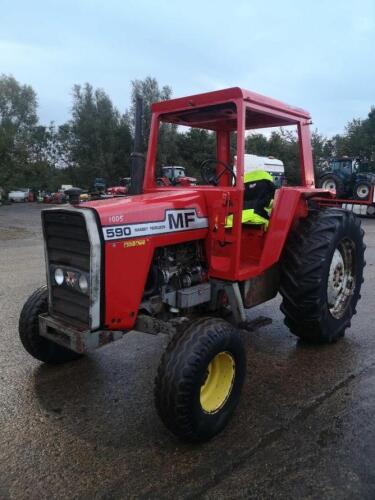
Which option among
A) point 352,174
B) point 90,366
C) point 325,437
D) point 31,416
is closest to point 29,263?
point 90,366

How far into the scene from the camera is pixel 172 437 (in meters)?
2.72

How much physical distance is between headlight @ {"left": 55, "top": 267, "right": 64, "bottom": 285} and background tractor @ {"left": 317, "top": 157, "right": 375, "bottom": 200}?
1816cm

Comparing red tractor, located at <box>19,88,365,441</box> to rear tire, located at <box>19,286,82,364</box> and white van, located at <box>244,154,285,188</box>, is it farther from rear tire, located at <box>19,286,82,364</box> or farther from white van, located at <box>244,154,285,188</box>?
white van, located at <box>244,154,285,188</box>

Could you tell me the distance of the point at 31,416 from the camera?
2932 mm

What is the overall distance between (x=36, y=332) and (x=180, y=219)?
144 cm

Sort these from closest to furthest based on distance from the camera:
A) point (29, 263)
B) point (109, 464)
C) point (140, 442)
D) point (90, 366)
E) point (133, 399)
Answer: point (109, 464) < point (140, 442) < point (133, 399) < point (90, 366) < point (29, 263)

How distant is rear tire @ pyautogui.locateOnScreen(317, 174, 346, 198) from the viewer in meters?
19.8

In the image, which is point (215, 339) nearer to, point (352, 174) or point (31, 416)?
point (31, 416)

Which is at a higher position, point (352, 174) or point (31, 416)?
point (352, 174)

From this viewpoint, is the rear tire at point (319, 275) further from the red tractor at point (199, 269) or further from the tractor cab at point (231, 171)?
the tractor cab at point (231, 171)

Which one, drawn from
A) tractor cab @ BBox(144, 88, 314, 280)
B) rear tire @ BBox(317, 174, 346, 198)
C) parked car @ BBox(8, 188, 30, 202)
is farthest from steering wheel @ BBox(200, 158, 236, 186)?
parked car @ BBox(8, 188, 30, 202)

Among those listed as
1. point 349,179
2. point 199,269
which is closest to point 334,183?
point 349,179

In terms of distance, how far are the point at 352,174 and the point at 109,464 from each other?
795 inches

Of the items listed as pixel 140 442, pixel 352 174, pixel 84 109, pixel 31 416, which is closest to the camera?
pixel 140 442
